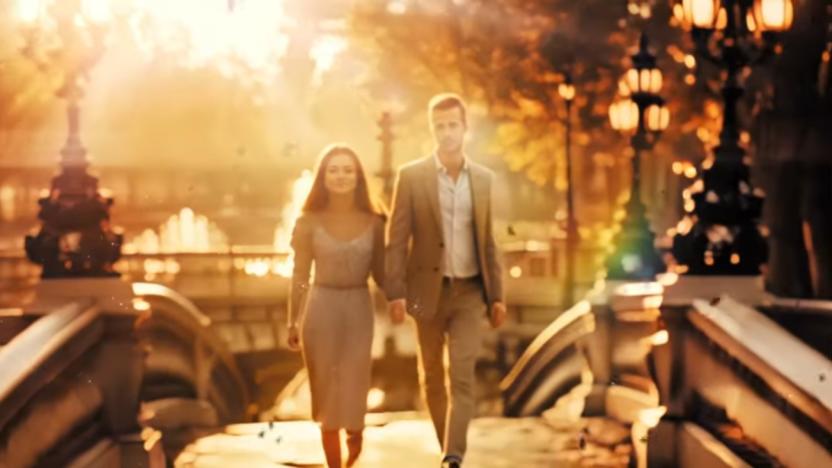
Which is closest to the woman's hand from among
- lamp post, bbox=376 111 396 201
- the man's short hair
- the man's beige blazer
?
the man's beige blazer

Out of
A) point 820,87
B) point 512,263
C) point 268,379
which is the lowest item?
point 268,379

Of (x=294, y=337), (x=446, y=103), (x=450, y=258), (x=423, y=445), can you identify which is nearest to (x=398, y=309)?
(x=450, y=258)

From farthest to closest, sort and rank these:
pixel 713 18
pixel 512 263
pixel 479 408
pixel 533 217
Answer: pixel 533 217
pixel 512 263
pixel 479 408
pixel 713 18

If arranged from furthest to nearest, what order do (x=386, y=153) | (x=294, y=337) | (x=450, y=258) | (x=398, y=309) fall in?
1. (x=386, y=153)
2. (x=294, y=337)
3. (x=450, y=258)
4. (x=398, y=309)

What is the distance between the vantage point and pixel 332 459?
885cm

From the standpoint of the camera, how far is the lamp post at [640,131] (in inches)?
671

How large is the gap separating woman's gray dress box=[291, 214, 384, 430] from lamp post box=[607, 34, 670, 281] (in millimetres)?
8195

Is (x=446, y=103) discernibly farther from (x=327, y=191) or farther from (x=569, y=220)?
(x=569, y=220)

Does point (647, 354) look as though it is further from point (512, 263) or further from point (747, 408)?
point (512, 263)

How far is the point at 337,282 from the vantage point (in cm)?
870

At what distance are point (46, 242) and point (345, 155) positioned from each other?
2381 mm

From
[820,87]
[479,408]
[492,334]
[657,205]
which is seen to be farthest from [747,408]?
[657,205]

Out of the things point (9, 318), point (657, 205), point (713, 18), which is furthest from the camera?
point (657, 205)

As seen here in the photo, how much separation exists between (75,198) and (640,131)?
9.17 m
